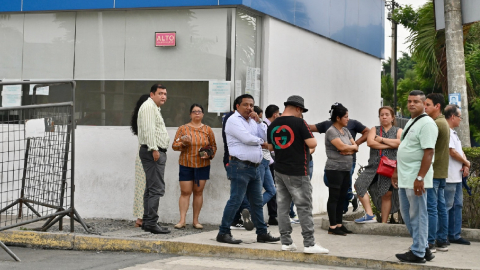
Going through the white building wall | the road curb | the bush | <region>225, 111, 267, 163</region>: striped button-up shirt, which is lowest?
the road curb

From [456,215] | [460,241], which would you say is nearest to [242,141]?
[456,215]

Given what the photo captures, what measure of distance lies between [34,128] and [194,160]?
7.54 ft

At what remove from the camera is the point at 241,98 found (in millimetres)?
8336

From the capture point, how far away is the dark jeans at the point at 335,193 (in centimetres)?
903

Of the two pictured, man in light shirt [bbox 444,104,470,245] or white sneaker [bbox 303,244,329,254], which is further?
man in light shirt [bbox 444,104,470,245]

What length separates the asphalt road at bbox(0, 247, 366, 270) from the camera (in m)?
7.07

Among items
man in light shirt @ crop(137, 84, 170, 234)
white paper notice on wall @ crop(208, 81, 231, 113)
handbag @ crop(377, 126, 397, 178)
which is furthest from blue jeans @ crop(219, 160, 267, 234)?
white paper notice on wall @ crop(208, 81, 231, 113)

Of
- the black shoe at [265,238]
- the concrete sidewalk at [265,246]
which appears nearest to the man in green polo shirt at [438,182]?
the concrete sidewalk at [265,246]

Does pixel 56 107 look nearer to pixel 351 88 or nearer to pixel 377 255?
pixel 377 255

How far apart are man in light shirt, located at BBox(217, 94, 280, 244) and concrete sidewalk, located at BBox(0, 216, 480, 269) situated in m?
0.21

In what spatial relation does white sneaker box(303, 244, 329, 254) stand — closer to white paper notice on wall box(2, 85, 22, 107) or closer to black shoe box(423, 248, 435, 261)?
black shoe box(423, 248, 435, 261)

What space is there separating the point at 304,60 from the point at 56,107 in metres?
4.80

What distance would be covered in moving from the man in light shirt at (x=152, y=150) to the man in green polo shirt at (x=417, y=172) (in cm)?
327

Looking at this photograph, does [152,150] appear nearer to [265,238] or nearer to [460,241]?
[265,238]
